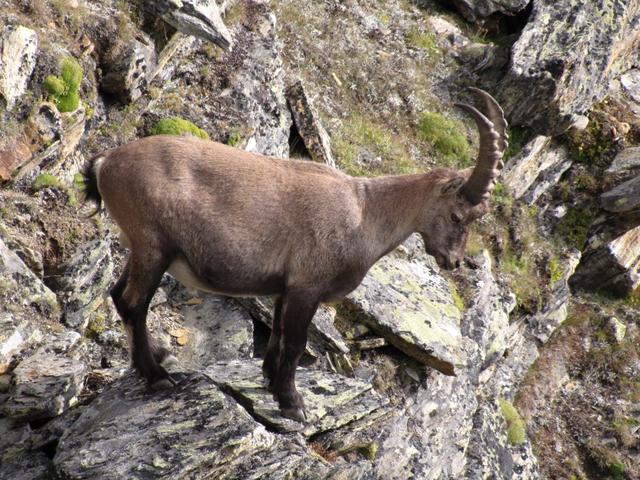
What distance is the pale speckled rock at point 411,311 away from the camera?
11.2 m

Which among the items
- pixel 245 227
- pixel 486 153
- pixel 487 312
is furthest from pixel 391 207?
pixel 487 312

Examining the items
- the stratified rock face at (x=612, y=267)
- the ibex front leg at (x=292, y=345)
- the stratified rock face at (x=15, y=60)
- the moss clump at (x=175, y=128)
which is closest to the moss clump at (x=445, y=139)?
the stratified rock face at (x=612, y=267)

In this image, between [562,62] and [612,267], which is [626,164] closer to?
[612,267]

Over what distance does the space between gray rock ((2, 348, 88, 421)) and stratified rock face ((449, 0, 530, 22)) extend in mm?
17267

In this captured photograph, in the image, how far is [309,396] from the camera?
342 inches

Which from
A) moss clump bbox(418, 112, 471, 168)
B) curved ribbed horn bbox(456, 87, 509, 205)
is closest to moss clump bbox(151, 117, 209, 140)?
curved ribbed horn bbox(456, 87, 509, 205)

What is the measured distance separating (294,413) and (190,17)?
761cm

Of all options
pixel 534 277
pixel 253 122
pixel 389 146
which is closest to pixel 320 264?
pixel 253 122

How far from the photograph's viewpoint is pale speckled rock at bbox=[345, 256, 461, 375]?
1125 centimetres

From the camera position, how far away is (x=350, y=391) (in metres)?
8.97

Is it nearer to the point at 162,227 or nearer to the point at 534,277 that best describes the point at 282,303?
the point at 162,227

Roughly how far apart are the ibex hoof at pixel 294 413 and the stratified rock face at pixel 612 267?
13.1 meters

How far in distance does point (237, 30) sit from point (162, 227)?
8.09 metres

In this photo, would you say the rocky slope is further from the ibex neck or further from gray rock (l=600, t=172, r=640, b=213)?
the ibex neck
